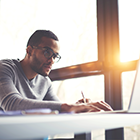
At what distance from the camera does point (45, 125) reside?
0.22 meters

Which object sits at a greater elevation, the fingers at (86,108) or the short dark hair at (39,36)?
the short dark hair at (39,36)

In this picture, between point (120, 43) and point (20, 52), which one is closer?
point (120, 43)

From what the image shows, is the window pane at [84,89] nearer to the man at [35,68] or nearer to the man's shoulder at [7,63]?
the man at [35,68]

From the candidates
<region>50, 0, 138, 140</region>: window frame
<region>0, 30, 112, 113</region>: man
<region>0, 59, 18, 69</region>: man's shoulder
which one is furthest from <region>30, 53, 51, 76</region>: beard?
<region>50, 0, 138, 140</region>: window frame

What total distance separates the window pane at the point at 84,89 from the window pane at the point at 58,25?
0.16m

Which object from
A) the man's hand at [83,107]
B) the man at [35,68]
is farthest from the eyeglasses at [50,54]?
the man's hand at [83,107]

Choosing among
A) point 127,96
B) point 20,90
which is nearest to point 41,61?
point 20,90

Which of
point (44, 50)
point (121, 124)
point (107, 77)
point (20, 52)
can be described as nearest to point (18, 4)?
point (20, 52)

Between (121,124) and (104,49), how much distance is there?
1172mm

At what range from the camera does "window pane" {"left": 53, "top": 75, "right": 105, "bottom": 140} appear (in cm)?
148

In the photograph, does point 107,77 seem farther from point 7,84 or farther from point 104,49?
point 7,84

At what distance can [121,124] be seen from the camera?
0.32 metres

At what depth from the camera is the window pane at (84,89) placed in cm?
148

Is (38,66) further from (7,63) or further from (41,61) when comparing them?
(7,63)
